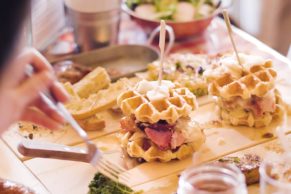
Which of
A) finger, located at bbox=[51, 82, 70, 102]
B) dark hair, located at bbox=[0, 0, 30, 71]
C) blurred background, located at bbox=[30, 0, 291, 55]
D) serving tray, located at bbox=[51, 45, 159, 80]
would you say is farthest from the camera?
blurred background, located at bbox=[30, 0, 291, 55]

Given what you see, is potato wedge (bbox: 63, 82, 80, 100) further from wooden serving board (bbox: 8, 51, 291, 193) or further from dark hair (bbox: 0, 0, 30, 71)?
dark hair (bbox: 0, 0, 30, 71)

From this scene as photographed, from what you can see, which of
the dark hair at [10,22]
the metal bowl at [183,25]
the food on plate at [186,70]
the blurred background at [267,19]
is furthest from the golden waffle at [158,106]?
the blurred background at [267,19]

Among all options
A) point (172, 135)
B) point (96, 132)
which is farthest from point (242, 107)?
point (96, 132)

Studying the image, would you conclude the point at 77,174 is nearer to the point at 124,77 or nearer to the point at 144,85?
the point at 144,85

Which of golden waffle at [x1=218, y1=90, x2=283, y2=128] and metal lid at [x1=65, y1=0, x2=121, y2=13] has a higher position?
metal lid at [x1=65, y1=0, x2=121, y2=13]

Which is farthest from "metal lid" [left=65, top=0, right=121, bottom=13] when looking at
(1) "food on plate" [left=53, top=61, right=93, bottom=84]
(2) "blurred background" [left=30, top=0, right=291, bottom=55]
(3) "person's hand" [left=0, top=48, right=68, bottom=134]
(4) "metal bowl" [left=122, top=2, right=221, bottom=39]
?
(2) "blurred background" [left=30, top=0, right=291, bottom=55]

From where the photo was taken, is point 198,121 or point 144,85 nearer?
point 144,85
